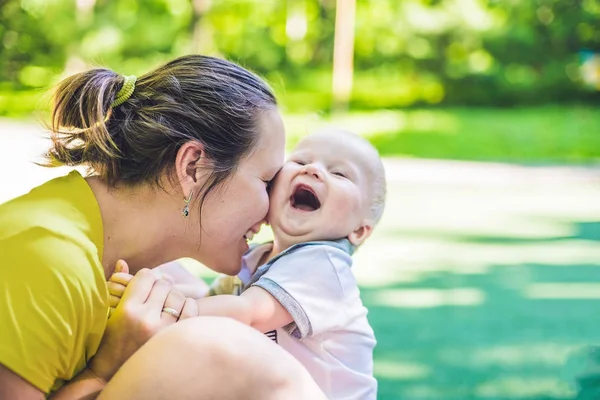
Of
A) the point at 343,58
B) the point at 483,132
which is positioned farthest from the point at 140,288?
the point at 343,58

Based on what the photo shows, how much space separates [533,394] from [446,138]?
11.4 m

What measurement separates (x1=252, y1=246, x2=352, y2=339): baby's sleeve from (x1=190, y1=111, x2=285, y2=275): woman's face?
0.12 m

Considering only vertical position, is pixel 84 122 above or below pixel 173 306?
above

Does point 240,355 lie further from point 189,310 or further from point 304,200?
point 304,200

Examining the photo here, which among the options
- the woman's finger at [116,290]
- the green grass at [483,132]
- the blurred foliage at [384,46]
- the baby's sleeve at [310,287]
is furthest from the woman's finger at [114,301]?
the blurred foliage at [384,46]

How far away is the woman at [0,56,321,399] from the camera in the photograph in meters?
1.50

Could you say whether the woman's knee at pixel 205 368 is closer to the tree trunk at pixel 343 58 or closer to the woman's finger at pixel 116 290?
the woman's finger at pixel 116 290

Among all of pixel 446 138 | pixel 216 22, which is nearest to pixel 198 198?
pixel 446 138

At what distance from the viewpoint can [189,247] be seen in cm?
201

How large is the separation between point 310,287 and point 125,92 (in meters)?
0.63

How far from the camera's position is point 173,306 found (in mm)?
1752

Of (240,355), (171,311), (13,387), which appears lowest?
(13,387)

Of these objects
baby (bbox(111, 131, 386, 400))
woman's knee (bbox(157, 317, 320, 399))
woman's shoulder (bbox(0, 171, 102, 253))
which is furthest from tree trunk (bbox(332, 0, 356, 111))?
woman's knee (bbox(157, 317, 320, 399))

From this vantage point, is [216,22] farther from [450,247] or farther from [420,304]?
[420,304]
